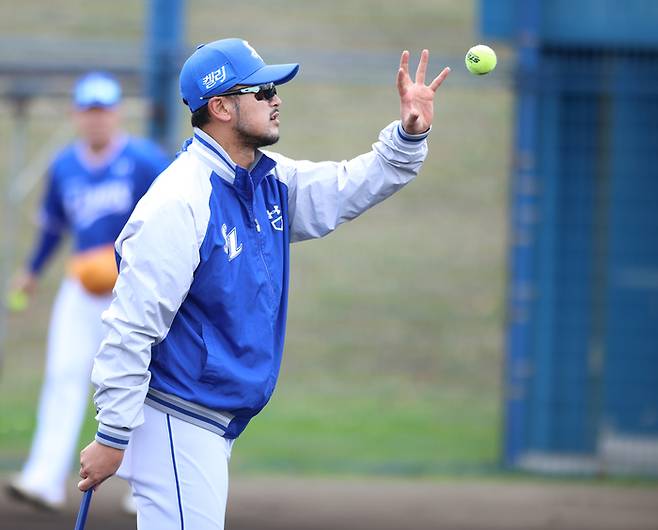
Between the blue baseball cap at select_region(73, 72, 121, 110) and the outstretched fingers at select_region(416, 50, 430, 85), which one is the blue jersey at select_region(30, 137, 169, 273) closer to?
the blue baseball cap at select_region(73, 72, 121, 110)

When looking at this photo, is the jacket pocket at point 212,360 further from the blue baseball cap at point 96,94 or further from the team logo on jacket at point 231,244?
the blue baseball cap at point 96,94

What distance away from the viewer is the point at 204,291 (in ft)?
12.7

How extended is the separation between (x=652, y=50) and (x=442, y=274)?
5.44 m

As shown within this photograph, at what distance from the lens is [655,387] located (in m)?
8.13

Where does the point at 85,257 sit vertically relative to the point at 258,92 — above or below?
below

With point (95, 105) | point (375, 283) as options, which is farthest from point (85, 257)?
point (375, 283)

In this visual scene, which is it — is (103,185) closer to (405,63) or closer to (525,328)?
(525,328)

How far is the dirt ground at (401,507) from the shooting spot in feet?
21.4

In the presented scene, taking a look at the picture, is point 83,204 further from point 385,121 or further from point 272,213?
point 385,121

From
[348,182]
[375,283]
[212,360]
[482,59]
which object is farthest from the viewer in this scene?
[375,283]

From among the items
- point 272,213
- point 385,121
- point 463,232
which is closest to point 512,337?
point 272,213

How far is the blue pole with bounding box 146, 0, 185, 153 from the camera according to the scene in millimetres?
7805

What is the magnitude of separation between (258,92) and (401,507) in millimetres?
3491

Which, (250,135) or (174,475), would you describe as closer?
(174,475)
